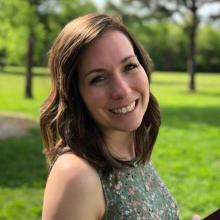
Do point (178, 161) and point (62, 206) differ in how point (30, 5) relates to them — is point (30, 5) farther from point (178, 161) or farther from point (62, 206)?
point (62, 206)

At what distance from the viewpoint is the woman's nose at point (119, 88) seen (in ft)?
5.66

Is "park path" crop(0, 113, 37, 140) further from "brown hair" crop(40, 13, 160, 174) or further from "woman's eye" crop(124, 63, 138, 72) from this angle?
"woman's eye" crop(124, 63, 138, 72)

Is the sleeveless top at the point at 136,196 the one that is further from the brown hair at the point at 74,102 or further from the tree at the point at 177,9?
the tree at the point at 177,9

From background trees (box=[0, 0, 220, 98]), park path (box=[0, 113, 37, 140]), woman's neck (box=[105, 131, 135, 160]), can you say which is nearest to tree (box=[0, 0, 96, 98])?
background trees (box=[0, 0, 220, 98])

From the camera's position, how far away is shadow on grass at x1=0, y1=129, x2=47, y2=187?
7.15 meters

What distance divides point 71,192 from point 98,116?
331 mm

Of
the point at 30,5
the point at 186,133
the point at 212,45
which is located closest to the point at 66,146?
the point at 186,133

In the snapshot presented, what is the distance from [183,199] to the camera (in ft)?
20.5

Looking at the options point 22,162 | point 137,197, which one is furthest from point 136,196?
point 22,162

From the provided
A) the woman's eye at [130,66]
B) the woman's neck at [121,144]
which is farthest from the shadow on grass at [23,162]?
the woman's eye at [130,66]

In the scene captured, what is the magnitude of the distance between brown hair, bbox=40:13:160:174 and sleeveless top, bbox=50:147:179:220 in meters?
0.05

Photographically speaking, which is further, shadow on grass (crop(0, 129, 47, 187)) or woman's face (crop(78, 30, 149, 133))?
shadow on grass (crop(0, 129, 47, 187))

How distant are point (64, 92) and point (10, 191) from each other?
507cm

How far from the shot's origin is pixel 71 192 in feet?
5.03
